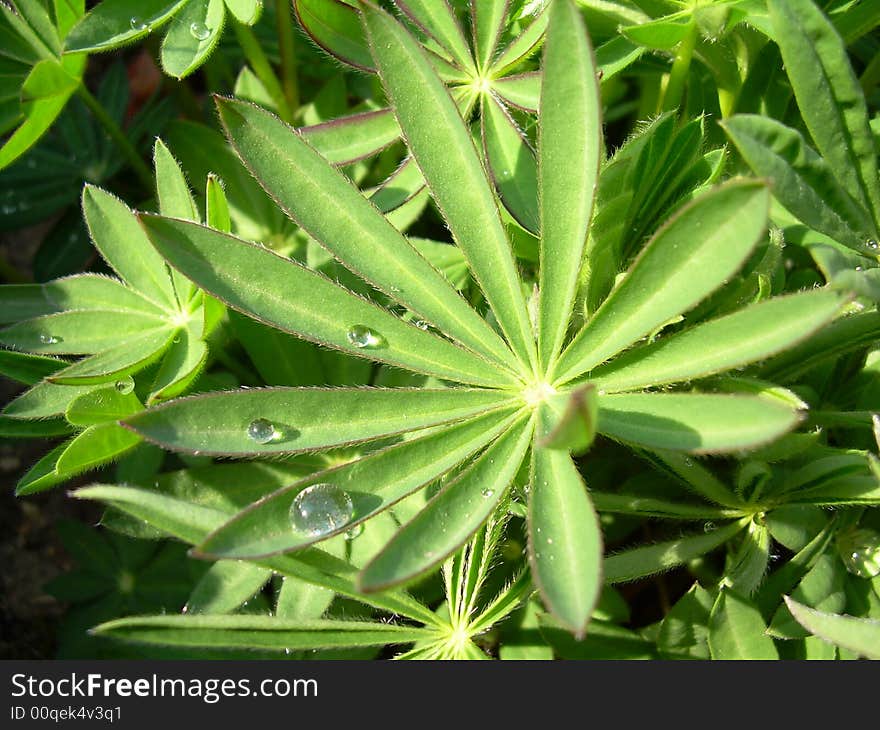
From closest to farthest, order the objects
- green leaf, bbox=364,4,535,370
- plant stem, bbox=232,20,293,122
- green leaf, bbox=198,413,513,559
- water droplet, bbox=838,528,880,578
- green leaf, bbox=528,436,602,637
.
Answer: green leaf, bbox=528,436,602,637, green leaf, bbox=198,413,513,559, green leaf, bbox=364,4,535,370, water droplet, bbox=838,528,880,578, plant stem, bbox=232,20,293,122

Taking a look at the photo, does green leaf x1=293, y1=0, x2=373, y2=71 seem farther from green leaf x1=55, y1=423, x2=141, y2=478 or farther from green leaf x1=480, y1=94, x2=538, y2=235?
green leaf x1=55, y1=423, x2=141, y2=478

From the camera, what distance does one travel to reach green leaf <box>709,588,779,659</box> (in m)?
1.65

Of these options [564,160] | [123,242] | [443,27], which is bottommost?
[564,160]

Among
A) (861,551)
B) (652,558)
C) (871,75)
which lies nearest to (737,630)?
(652,558)

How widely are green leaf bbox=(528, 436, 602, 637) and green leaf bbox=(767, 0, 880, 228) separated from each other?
2.46ft

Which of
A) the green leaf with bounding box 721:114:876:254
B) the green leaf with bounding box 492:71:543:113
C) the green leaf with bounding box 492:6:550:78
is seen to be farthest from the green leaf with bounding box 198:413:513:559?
the green leaf with bounding box 492:6:550:78

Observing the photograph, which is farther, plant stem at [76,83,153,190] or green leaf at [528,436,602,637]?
plant stem at [76,83,153,190]

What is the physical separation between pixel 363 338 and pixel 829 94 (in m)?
0.94

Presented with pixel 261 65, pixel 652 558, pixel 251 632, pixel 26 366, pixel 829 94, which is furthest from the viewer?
pixel 261 65

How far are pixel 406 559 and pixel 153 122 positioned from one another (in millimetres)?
2076

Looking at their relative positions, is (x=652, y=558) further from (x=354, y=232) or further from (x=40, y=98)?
(x=40, y=98)

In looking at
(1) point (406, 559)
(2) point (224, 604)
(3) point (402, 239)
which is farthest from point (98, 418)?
(1) point (406, 559)

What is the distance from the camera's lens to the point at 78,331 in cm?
192

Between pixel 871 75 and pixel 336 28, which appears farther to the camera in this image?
pixel 871 75
